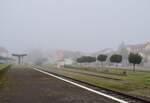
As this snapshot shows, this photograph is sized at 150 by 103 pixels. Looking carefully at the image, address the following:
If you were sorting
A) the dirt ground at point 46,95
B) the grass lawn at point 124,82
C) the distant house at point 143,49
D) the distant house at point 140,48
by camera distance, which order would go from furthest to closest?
Answer: the distant house at point 140,48
the distant house at point 143,49
the grass lawn at point 124,82
the dirt ground at point 46,95

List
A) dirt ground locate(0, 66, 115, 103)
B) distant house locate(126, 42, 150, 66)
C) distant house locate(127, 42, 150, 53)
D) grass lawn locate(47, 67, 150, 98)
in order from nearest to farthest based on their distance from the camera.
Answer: dirt ground locate(0, 66, 115, 103), grass lawn locate(47, 67, 150, 98), distant house locate(126, 42, 150, 66), distant house locate(127, 42, 150, 53)

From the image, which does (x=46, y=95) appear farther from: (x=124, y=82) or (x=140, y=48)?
(x=140, y=48)

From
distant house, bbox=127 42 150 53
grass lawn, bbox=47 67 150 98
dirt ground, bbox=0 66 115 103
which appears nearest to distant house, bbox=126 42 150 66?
distant house, bbox=127 42 150 53

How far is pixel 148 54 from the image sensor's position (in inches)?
5659

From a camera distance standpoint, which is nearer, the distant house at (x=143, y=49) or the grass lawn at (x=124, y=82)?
the grass lawn at (x=124, y=82)

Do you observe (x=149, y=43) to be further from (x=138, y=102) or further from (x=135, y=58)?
(x=138, y=102)

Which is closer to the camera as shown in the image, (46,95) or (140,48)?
(46,95)

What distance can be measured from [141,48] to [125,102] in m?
160

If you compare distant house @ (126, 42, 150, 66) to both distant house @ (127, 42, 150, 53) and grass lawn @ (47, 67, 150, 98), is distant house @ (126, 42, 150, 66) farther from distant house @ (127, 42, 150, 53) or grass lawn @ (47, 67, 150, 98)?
grass lawn @ (47, 67, 150, 98)

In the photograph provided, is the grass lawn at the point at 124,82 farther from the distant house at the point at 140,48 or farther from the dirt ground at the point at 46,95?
the distant house at the point at 140,48

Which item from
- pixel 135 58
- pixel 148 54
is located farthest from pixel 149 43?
pixel 135 58

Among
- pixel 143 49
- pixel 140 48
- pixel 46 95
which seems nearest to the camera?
pixel 46 95

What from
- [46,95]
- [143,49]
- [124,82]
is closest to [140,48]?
[143,49]

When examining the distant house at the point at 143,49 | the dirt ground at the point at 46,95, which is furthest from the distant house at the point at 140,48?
the dirt ground at the point at 46,95
